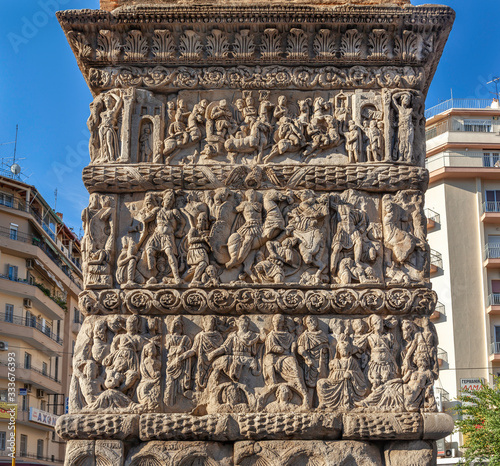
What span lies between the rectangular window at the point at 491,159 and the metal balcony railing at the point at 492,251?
3947 mm

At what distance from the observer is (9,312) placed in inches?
1346

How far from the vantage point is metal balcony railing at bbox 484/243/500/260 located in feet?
105

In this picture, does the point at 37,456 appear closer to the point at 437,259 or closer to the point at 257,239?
the point at 437,259

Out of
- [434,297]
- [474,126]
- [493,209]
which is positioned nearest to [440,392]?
[493,209]

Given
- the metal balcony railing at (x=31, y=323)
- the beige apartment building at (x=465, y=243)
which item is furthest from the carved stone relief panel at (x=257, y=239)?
the metal balcony railing at (x=31, y=323)

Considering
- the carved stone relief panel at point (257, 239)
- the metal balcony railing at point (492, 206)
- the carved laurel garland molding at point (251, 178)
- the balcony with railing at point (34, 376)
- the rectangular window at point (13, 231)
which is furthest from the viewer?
the rectangular window at point (13, 231)

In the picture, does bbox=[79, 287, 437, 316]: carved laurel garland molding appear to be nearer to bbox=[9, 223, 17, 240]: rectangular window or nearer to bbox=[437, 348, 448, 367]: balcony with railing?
bbox=[437, 348, 448, 367]: balcony with railing

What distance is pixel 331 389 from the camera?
242 inches

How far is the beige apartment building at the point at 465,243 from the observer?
3039 centimetres

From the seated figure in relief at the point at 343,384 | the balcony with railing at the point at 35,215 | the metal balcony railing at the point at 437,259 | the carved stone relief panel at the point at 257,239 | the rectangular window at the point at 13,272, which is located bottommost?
the seated figure in relief at the point at 343,384

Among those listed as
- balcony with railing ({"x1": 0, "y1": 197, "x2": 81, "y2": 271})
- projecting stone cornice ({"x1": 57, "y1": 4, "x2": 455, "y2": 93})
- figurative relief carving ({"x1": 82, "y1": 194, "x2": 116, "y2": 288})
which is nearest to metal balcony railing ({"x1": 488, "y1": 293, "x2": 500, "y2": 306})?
balcony with railing ({"x1": 0, "y1": 197, "x2": 81, "y2": 271})

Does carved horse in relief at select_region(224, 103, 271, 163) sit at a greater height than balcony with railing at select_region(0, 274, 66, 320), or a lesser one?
lesser

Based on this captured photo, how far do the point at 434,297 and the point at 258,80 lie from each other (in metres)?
2.48

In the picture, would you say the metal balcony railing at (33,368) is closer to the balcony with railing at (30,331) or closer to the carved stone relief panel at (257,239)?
the balcony with railing at (30,331)
